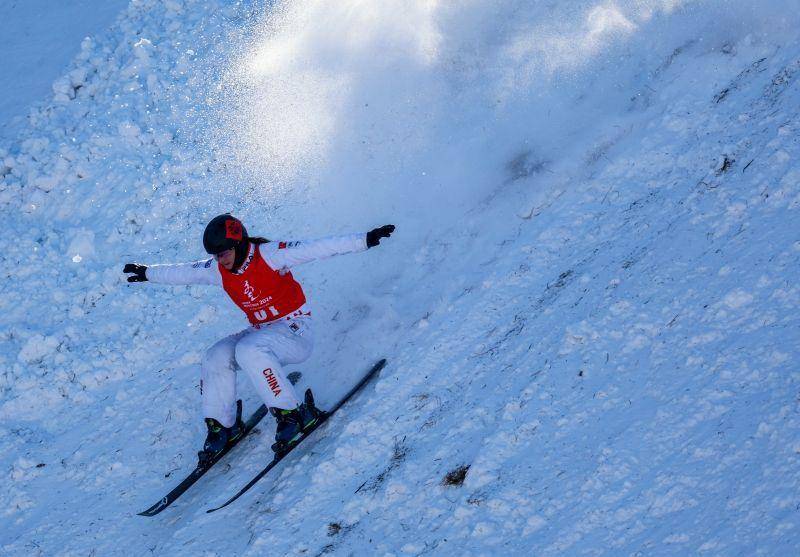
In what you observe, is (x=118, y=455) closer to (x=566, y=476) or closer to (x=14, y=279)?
(x=14, y=279)

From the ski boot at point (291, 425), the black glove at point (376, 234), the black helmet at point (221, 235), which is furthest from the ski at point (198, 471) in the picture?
the black glove at point (376, 234)

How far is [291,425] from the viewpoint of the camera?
22.8ft

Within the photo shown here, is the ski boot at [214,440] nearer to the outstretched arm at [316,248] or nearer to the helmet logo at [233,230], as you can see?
the outstretched arm at [316,248]

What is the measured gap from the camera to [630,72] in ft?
31.6

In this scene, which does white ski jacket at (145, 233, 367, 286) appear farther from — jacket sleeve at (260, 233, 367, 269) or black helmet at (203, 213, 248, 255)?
black helmet at (203, 213, 248, 255)

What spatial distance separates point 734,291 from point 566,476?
6.43ft

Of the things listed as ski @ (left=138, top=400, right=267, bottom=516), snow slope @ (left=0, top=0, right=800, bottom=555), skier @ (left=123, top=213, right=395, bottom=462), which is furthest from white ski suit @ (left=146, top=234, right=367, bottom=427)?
snow slope @ (left=0, top=0, right=800, bottom=555)

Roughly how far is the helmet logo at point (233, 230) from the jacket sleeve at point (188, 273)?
54 centimetres

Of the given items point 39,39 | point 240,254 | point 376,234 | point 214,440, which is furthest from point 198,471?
point 39,39

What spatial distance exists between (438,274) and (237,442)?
2549mm

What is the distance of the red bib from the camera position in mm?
7242

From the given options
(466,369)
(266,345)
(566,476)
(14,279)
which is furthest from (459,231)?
(14,279)

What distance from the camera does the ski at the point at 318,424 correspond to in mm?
6719

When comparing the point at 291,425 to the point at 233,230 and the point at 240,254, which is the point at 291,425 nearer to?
the point at 240,254
